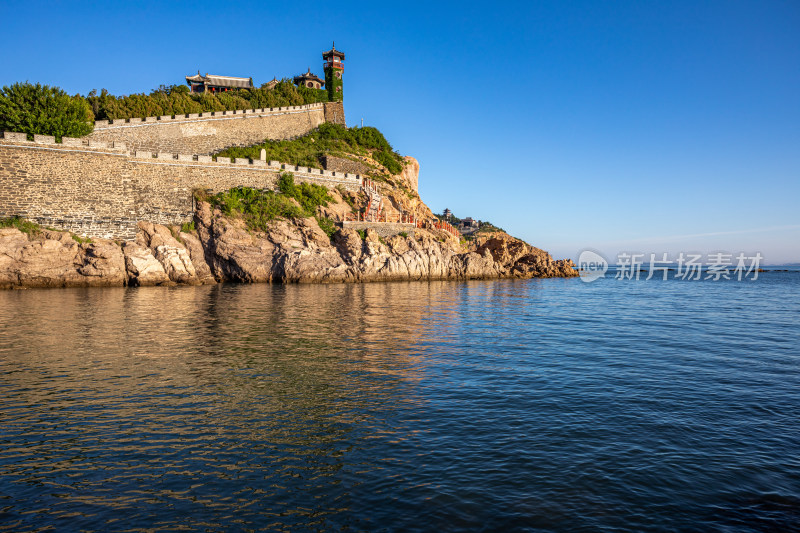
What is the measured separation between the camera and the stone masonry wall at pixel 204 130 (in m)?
44.7

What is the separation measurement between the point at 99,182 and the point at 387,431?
38817mm

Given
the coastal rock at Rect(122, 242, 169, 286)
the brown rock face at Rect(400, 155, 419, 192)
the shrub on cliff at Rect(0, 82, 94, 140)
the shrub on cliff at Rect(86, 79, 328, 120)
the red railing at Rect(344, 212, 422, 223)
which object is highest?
the shrub on cliff at Rect(86, 79, 328, 120)

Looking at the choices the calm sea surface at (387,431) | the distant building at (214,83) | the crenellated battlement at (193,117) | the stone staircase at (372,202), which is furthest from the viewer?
the distant building at (214,83)

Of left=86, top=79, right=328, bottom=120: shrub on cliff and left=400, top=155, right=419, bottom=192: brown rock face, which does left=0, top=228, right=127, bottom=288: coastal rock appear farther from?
left=400, top=155, right=419, bottom=192: brown rock face

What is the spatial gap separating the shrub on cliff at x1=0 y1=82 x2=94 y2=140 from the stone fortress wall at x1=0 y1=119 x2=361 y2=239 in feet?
6.14

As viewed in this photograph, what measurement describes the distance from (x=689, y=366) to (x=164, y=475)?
601 inches

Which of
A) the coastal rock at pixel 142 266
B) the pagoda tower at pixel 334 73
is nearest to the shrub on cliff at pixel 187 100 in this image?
the pagoda tower at pixel 334 73

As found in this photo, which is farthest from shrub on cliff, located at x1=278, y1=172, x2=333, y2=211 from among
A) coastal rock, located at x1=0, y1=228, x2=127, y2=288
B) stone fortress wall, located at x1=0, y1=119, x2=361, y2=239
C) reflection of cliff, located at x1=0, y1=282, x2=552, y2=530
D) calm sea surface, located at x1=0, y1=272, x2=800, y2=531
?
calm sea surface, located at x1=0, y1=272, x2=800, y2=531

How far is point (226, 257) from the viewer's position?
39.6 meters

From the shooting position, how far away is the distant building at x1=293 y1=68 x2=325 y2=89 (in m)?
76.8

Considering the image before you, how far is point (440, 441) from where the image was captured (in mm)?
8312

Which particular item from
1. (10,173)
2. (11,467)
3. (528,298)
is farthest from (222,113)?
(11,467)

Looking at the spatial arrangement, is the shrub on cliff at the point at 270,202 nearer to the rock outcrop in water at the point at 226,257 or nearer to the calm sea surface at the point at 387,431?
the rock outcrop in water at the point at 226,257

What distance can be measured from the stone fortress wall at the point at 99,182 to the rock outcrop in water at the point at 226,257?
1.69 meters
